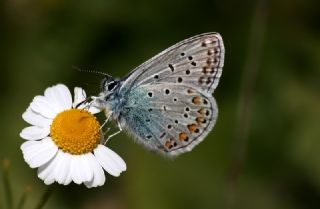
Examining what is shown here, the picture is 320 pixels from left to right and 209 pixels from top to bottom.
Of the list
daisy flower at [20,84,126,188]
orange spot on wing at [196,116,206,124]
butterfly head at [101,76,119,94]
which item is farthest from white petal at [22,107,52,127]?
orange spot on wing at [196,116,206,124]

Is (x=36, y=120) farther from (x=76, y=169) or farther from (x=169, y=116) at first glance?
(x=169, y=116)

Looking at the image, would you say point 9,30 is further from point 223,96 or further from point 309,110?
point 309,110

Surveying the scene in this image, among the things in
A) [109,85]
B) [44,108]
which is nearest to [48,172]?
[44,108]

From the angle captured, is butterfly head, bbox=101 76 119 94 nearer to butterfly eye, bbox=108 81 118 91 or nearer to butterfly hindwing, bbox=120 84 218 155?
butterfly eye, bbox=108 81 118 91

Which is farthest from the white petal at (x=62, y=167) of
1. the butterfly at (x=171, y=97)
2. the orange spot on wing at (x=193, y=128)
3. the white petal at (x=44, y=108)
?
the orange spot on wing at (x=193, y=128)

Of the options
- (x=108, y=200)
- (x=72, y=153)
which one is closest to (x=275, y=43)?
(x=108, y=200)
